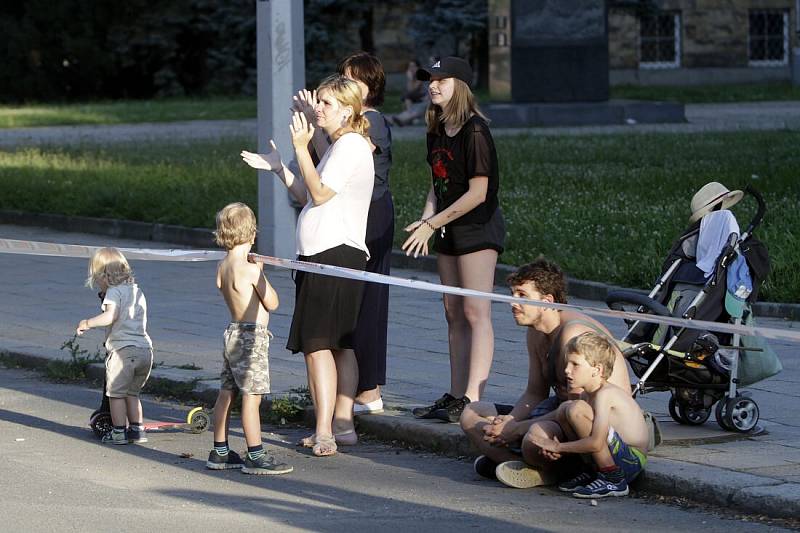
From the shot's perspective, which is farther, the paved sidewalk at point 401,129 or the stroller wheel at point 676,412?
the paved sidewalk at point 401,129

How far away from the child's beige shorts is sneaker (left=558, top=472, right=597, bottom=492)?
2.39 meters

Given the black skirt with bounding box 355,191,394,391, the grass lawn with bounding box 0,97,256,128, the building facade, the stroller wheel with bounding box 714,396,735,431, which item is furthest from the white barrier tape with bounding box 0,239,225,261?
the building facade

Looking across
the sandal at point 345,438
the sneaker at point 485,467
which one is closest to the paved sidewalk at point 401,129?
the sandal at point 345,438

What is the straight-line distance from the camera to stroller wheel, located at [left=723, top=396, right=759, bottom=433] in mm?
7414

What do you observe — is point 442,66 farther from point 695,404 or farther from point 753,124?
point 753,124

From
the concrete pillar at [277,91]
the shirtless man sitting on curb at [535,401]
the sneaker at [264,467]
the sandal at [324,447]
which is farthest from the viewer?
the concrete pillar at [277,91]

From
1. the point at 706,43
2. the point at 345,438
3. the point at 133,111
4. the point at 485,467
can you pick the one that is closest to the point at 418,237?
the point at 345,438

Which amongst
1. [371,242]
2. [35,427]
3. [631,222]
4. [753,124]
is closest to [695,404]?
[371,242]

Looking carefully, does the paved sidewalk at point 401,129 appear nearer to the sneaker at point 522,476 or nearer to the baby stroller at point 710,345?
the baby stroller at point 710,345

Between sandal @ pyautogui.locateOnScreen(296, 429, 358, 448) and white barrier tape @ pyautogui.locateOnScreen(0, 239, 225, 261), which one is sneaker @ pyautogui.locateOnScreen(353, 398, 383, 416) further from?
white barrier tape @ pyautogui.locateOnScreen(0, 239, 225, 261)

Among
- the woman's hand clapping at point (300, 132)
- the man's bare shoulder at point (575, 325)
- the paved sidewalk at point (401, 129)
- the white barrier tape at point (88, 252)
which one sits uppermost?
the paved sidewalk at point (401, 129)

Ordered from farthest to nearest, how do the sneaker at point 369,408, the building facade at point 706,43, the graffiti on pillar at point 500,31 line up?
the building facade at point 706,43 < the graffiti on pillar at point 500,31 < the sneaker at point 369,408

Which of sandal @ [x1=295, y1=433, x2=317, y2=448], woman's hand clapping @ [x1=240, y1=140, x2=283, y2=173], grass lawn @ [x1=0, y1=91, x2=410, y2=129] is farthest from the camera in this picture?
grass lawn @ [x1=0, y1=91, x2=410, y2=129]

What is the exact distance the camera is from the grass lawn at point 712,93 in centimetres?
3997
